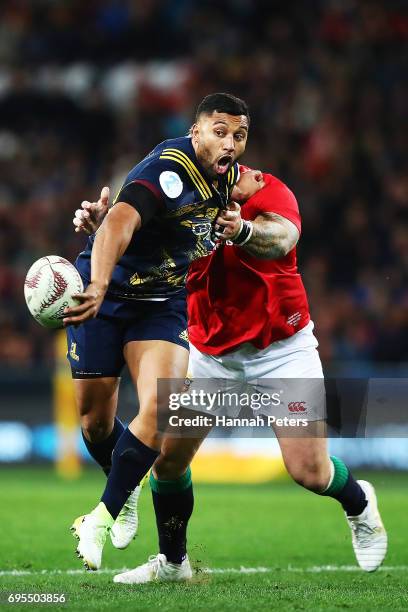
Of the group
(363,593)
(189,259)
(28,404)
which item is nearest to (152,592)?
(363,593)

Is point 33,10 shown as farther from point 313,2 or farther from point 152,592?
point 152,592

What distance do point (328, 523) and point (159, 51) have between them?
9.74 meters

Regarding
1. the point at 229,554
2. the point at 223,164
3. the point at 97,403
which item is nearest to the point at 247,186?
the point at 223,164

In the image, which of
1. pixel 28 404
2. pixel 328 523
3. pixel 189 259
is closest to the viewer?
pixel 189 259

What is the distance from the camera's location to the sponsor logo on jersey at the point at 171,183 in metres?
5.40

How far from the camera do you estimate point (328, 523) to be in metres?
8.63

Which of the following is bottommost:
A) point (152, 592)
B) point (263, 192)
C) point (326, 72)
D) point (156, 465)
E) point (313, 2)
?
point (152, 592)

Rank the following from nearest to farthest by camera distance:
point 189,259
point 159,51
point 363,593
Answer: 1. point 363,593
2. point 189,259
3. point 159,51

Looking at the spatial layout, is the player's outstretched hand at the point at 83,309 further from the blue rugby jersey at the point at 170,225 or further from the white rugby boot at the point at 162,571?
the white rugby boot at the point at 162,571

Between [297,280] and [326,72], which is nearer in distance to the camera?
[297,280]

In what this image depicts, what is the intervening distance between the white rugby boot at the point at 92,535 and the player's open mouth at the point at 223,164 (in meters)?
1.69

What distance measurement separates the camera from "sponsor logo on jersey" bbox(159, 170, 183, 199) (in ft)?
17.7

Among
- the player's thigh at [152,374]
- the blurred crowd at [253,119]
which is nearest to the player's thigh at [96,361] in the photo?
the player's thigh at [152,374]

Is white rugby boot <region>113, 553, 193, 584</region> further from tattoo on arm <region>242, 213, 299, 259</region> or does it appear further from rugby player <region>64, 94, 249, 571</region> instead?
tattoo on arm <region>242, 213, 299, 259</region>
